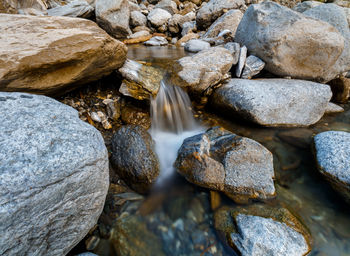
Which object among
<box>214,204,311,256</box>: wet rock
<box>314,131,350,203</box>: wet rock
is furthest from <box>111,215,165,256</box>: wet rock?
<box>314,131,350,203</box>: wet rock

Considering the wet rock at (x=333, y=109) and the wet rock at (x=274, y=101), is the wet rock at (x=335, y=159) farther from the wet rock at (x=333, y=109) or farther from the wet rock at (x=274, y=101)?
the wet rock at (x=333, y=109)

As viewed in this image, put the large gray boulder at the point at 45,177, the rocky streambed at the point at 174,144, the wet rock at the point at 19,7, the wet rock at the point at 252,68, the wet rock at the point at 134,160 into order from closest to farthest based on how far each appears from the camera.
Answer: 1. the large gray boulder at the point at 45,177
2. the rocky streambed at the point at 174,144
3. the wet rock at the point at 134,160
4. the wet rock at the point at 252,68
5. the wet rock at the point at 19,7

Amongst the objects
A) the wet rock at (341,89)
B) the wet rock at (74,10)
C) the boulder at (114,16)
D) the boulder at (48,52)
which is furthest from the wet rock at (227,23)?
the boulder at (48,52)

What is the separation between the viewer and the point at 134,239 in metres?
2.23

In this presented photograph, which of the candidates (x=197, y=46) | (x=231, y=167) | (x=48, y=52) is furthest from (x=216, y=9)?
(x=231, y=167)

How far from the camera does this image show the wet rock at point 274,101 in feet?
12.9

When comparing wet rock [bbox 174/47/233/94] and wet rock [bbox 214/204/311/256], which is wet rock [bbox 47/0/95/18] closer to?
wet rock [bbox 174/47/233/94]

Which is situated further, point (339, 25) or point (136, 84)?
point (339, 25)

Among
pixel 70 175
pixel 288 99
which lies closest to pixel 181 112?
pixel 288 99

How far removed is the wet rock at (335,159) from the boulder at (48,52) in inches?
168

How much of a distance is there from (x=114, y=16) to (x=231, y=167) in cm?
1193

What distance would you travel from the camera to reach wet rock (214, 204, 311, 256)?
1.93m

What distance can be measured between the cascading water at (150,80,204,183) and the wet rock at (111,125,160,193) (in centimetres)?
51

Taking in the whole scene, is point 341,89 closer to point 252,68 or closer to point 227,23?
point 252,68
